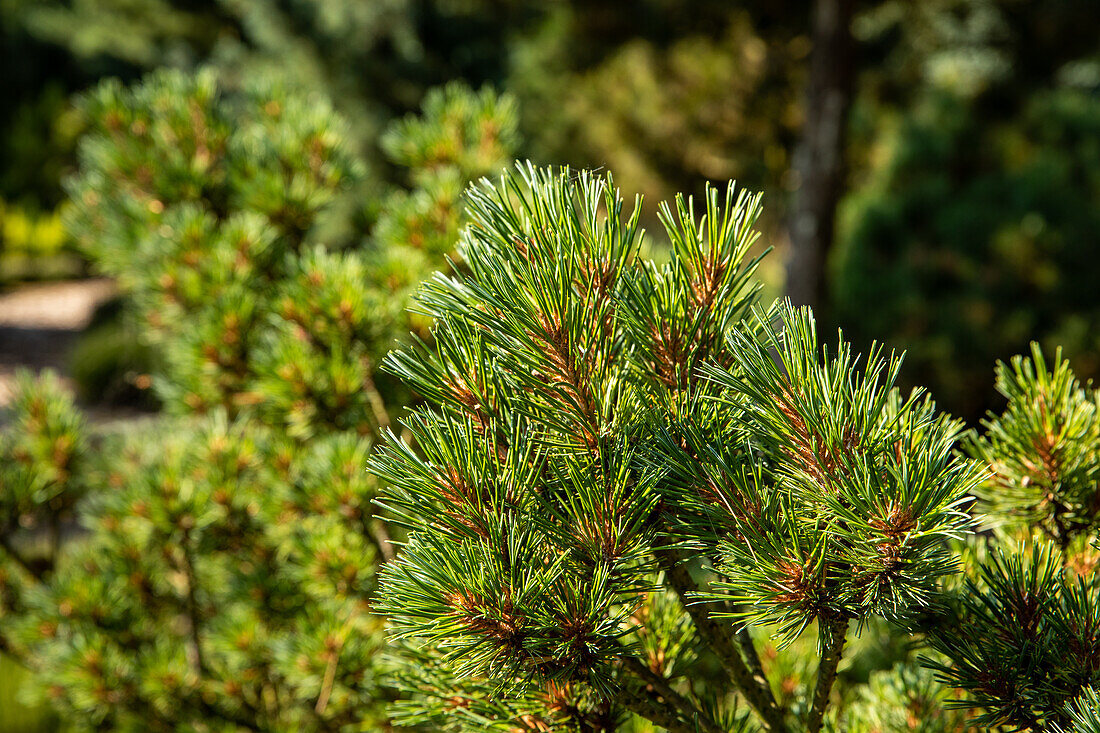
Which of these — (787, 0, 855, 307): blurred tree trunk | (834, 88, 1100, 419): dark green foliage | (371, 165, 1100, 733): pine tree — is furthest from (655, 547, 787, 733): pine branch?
(834, 88, 1100, 419): dark green foliage

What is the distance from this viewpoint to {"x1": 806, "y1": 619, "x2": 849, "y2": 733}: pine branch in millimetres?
717

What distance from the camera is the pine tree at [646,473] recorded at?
70 cm

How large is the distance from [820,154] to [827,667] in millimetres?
5989

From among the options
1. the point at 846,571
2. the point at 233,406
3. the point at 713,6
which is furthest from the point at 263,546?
the point at 713,6

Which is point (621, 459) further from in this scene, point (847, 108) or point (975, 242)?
point (975, 242)

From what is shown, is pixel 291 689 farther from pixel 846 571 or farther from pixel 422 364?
pixel 846 571

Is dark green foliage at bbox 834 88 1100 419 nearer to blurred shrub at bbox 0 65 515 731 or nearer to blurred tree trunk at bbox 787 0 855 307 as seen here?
blurred tree trunk at bbox 787 0 855 307

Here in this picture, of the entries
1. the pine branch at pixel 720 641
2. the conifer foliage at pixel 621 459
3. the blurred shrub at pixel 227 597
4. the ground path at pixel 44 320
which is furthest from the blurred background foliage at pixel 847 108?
the ground path at pixel 44 320

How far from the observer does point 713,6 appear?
266 inches

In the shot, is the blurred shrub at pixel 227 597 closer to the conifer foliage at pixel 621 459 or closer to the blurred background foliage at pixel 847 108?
the conifer foliage at pixel 621 459

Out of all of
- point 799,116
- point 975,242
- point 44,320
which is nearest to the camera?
point 975,242

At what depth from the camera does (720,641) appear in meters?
0.81

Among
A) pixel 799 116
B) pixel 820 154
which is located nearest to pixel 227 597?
pixel 820 154

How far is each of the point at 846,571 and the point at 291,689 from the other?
3.95 feet
